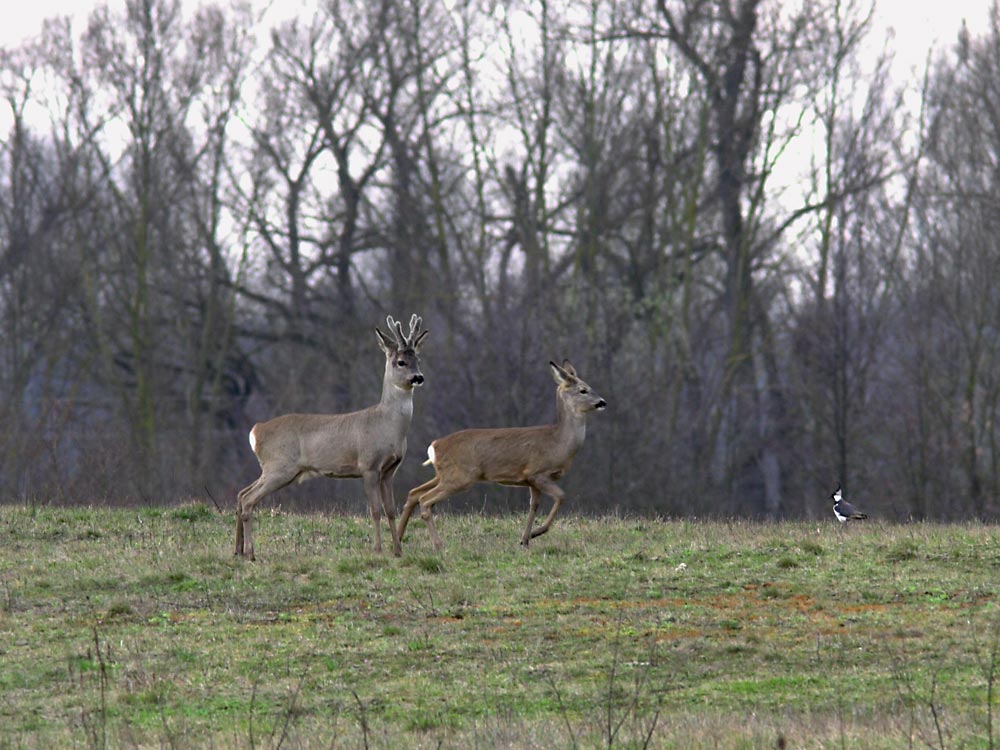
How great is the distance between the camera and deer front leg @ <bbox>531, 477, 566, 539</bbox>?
14102 mm

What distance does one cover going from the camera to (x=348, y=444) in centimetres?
1409

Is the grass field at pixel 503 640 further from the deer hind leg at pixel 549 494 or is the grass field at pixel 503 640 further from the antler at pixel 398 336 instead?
the antler at pixel 398 336

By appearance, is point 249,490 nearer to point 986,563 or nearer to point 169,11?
point 986,563

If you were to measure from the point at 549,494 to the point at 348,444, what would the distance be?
6.26 ft

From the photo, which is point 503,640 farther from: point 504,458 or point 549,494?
point 504,458

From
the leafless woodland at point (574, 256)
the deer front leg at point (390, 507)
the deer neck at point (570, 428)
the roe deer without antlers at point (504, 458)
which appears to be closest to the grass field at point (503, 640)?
the deer front leg at point (390, 507)

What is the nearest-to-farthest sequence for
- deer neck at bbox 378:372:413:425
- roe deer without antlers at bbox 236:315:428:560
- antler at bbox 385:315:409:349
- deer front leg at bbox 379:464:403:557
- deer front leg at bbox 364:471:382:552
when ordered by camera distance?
deer front leg at bbox 379:464:403:557, deer front leg at bbox 364:471:382:552, roe deer without antlers at bbox 236:315:428:560, deer neck at bbox 378:372:413:425, antler at bbox 385:315:409:349

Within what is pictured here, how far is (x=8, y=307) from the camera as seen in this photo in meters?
43.8

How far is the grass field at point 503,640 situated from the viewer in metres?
8.37

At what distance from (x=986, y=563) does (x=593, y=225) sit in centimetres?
2865

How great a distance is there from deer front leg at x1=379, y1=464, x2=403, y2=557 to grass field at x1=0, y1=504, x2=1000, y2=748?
0.15 metres

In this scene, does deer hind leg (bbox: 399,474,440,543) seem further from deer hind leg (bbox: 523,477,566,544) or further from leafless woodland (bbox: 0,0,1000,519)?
leafless woodland (bbox: 0,0,1000,519)

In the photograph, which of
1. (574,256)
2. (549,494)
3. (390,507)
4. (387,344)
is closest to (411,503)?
(390,507)

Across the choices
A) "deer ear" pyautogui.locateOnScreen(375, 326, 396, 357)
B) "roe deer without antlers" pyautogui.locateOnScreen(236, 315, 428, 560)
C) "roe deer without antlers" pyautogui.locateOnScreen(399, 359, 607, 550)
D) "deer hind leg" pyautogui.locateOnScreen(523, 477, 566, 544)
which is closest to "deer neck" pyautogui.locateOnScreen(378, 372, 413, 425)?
"roe deer without antlers" pyautogui.locateOnScreen(236, 315, 428, 560)
